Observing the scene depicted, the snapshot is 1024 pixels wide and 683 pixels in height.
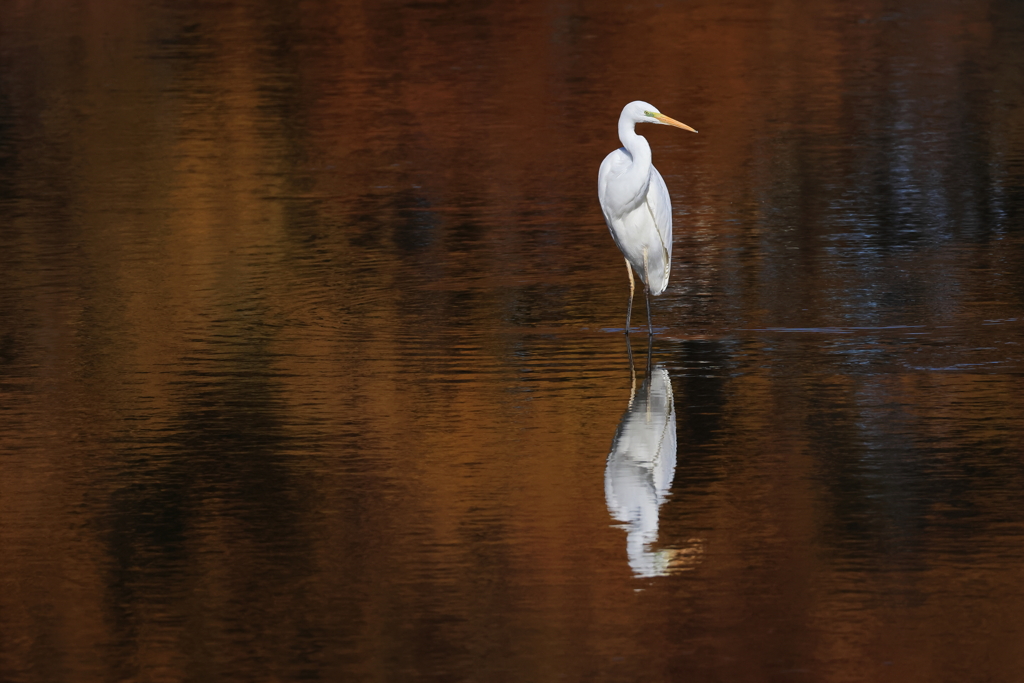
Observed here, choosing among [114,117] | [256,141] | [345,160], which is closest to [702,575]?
[345,160]

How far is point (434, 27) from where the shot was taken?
28.8 metres

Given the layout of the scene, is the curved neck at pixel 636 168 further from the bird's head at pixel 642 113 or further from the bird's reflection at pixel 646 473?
the bird's reflection at pixel 646 473

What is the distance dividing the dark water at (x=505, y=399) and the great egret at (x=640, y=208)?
0.34 meters

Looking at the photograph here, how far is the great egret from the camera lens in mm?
11062

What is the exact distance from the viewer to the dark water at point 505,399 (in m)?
6.29

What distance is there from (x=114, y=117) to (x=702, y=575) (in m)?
15.0

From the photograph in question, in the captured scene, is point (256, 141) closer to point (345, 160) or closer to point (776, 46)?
point (345, 160)

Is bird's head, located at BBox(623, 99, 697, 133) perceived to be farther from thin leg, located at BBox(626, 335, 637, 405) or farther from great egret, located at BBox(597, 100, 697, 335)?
thin leg, located at BBox(626, 335, 637, 405)

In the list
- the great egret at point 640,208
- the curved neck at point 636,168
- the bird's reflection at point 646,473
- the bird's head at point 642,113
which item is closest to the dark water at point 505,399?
the bird's reflection at point 646,473

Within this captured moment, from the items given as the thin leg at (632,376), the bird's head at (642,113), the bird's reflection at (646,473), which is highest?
the bird's head at (642,113)

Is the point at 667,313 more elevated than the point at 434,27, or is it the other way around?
the point at 434,27

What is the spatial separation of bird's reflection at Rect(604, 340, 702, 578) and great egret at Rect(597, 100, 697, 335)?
1.52 metres

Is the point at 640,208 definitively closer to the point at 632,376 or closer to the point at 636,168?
the point at 636,168

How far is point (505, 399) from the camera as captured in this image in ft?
30.2
